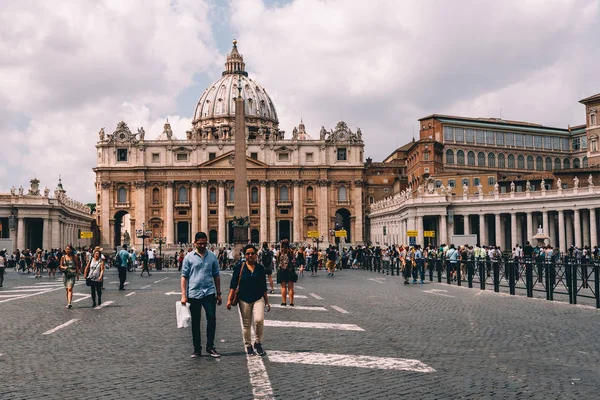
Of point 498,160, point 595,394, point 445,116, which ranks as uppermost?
point 445,116

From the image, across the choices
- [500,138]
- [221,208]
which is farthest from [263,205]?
[500,138]

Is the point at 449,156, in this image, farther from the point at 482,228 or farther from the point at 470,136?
the point at 482,228

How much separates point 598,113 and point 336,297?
217 ft

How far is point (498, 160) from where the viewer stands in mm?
94000

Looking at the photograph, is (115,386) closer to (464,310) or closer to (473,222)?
(464,310)

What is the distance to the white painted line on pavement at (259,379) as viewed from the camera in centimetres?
742

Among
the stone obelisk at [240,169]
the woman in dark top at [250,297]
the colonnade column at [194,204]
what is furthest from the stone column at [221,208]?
the woman in dark top at [250,297]

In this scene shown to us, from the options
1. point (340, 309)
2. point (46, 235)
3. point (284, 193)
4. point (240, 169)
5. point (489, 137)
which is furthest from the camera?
point (284, 193)

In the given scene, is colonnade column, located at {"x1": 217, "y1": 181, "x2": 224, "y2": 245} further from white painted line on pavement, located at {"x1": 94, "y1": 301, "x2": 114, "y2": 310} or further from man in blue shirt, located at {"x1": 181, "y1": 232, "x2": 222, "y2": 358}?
man in blue shirt, located at {"x1": 181, "y1": 232, "x2": 222, "y2": 358}

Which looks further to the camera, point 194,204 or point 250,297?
point 194,204

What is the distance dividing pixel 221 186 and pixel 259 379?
9047cm

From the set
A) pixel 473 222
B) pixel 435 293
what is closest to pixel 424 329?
pixel 435 293

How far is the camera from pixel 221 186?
321 feet

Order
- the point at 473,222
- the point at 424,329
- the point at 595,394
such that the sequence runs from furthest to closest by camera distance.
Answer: the point at 473,222 < the point at 424,329 < the point at 595,394
